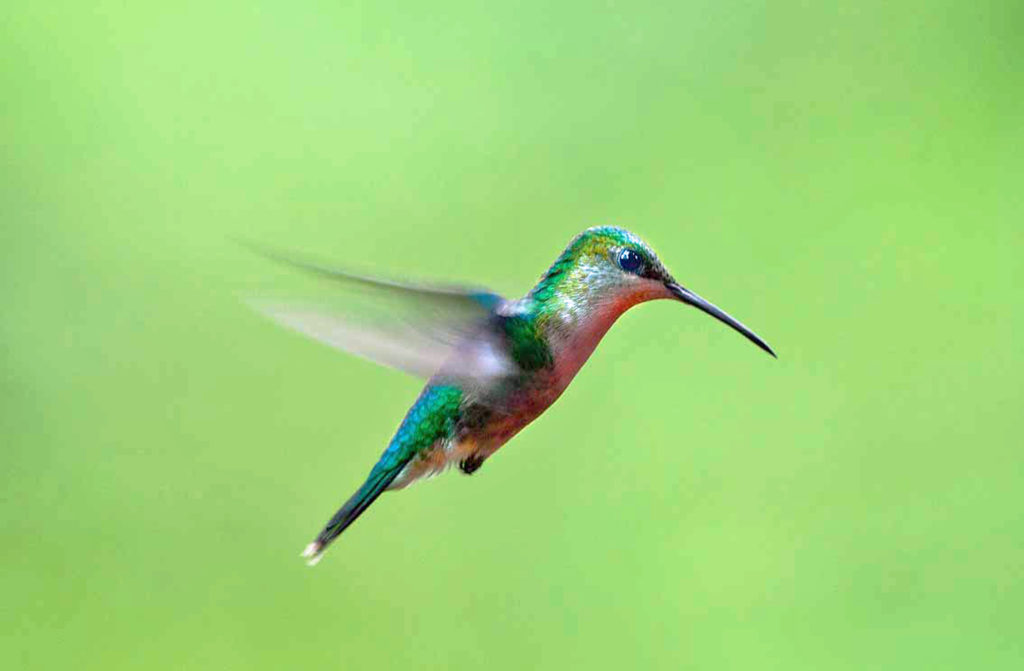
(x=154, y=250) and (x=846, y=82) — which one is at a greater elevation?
(x=846, y=82)

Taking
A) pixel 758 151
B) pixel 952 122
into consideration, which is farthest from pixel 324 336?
pixel 952 122

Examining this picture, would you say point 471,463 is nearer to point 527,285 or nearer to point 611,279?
point 611,279

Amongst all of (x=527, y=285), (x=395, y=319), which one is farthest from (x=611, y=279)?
(x=527, y=285)

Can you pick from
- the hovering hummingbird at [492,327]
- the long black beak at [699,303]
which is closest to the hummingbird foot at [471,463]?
the hovering hummingbird at [492,327]

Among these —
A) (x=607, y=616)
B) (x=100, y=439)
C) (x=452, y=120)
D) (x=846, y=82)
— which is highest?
(x=846, y=82)

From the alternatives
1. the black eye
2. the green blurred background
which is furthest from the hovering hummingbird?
the green blurred background

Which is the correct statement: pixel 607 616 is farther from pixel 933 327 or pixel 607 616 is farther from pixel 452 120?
pixel 452 120

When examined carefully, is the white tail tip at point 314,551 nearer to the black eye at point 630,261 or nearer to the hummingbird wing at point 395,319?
the hummingbird wing at point 395,319
